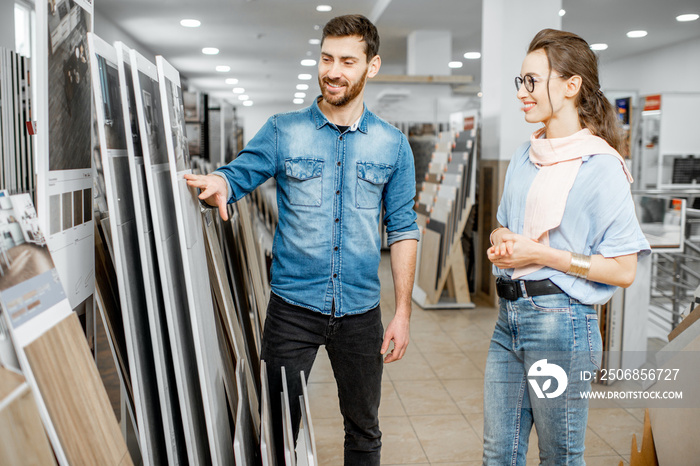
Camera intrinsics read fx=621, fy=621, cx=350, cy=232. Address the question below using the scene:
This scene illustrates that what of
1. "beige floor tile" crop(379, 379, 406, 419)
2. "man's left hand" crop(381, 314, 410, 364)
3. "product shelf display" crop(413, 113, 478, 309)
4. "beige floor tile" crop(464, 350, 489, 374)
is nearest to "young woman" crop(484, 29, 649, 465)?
"man's left hand" crop(381, 314, 410, 364)

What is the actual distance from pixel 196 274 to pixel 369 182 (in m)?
0.64

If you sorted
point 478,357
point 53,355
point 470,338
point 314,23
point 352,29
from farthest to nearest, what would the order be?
point 314,23 → point 470,338 → point 478,357 → point 352,29 → point 53,355

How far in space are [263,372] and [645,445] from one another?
1.33 metres

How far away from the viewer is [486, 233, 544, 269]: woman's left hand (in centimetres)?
153

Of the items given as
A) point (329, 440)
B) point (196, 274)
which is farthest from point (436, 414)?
point (196, 274)

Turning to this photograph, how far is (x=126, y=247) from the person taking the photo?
→ 54.7 inches

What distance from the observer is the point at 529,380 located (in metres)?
1.64

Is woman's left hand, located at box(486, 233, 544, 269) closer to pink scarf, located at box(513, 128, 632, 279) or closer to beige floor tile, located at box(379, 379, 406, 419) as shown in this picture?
pink scarf, located at box(513, 128, 632, 279)

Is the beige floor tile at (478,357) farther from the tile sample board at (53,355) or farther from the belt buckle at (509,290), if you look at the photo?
the tile sample board at (53,355)

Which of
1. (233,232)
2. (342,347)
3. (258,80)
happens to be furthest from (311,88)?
(342,347)

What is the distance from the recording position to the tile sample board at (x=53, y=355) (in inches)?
39.4

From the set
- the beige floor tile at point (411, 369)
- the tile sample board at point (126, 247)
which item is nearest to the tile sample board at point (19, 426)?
the tile sample board at point (126, 247)

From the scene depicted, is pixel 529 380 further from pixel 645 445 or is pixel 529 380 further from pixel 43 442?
pixel 43 442

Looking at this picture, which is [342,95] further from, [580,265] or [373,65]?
[580,265]
